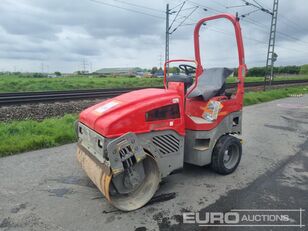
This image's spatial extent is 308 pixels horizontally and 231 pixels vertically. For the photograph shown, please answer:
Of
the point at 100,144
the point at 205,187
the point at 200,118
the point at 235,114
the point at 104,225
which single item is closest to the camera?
the point at 104,225

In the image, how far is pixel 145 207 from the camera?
326cm

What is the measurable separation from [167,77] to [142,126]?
146 centimetres

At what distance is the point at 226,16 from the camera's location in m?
4.25

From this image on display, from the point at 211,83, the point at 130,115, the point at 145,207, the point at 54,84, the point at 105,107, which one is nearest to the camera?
the point at 130,115

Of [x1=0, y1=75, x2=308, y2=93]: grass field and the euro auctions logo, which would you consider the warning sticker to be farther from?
[x1=0, y1=75, x2=308, y2=93]: grass field

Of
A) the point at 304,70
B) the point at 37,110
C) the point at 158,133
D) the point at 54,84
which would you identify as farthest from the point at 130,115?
the point at 304,70

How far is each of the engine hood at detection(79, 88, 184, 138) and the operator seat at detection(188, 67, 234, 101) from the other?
2.36 feet

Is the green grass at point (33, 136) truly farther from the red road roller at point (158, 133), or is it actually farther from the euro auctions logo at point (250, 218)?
the euro auctions logo at point (250, 218)

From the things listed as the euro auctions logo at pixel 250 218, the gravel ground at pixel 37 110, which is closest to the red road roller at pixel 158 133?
the euro auctions logo at pixel 250 218

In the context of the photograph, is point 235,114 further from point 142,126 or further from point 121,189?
point 121,189

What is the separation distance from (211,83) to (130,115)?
193 centimetres

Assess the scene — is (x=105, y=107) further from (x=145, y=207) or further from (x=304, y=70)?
(x=304, y=70)

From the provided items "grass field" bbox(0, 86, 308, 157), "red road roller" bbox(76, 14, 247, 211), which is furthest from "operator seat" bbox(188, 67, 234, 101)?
"grass field" bbox(0, 86, 308, 157)

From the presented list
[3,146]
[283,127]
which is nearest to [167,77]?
[3,146]
